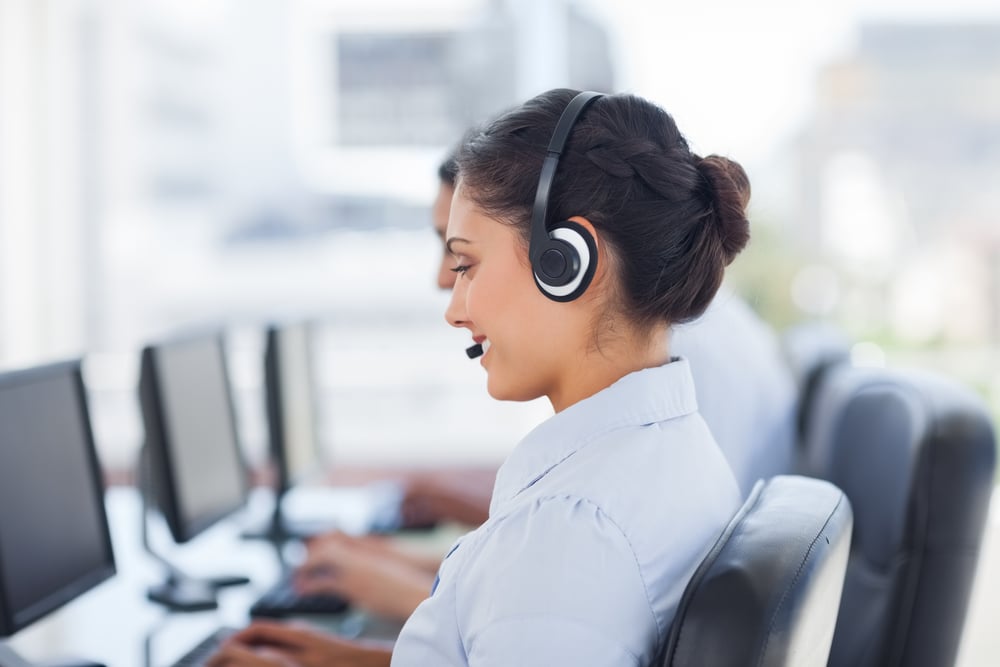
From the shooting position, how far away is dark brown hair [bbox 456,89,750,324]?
98 cm

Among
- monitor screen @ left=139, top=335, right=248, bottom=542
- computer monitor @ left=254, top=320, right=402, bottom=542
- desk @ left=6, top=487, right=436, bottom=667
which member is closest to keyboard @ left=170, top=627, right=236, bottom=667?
desk @ left=6, top=487, right=436, bottom=667

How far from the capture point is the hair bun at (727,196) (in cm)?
104

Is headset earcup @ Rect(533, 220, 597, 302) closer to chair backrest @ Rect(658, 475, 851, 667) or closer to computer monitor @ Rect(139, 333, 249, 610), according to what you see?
chair backrest @ Rect(658, 475, 851, 667)

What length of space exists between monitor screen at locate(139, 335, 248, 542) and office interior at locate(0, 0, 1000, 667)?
191 cm

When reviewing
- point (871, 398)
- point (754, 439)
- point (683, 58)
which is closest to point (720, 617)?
point (871, 398)

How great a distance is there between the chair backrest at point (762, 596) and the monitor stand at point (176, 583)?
107cm

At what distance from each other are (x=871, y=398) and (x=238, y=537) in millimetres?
1358

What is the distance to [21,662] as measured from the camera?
1.25 meters

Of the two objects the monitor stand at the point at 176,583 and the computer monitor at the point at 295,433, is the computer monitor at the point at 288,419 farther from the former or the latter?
the monitor stand at the point at 176,583

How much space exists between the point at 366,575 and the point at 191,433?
0.40 m

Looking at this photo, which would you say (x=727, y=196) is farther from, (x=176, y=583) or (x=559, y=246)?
(x=176, y=583)

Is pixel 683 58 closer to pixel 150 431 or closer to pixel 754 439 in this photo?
pixel 754 439

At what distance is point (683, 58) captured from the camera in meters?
3.73

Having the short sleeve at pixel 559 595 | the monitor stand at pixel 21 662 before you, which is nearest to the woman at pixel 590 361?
the short sleeve at pixel 559 595
